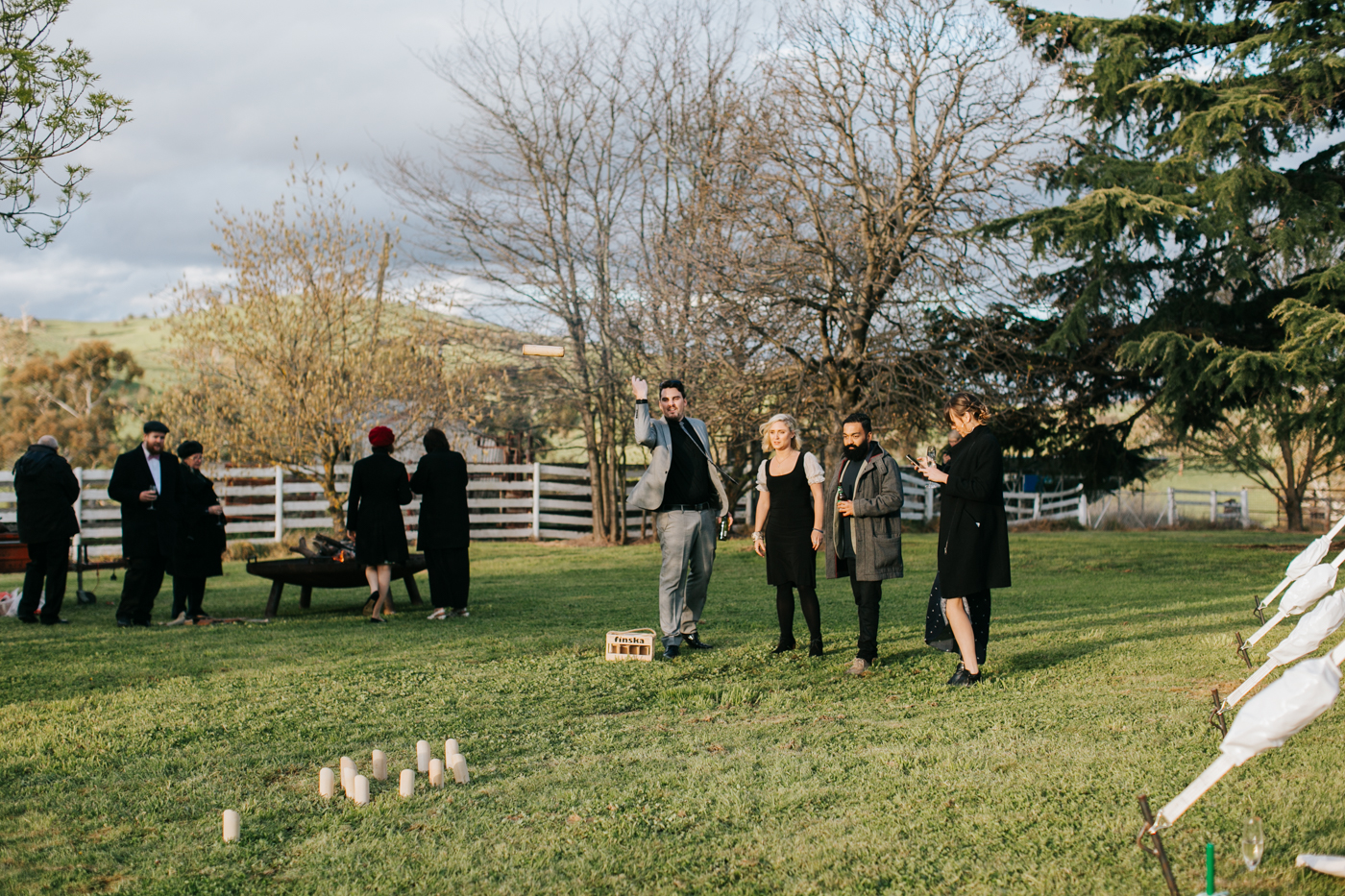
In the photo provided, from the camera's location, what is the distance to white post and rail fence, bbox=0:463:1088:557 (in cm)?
2041

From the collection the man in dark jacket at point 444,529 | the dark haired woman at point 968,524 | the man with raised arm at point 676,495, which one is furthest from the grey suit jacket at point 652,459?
the man in dark jacket at point 444,529

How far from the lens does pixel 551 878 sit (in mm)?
3248

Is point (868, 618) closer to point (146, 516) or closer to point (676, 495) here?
point (676, 495)

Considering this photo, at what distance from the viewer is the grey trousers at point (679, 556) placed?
23.7ft

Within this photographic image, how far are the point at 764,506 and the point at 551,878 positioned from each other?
449 cm

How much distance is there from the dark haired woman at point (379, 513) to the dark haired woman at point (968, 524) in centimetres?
572

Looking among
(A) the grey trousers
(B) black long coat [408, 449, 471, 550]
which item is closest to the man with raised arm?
(A) the grey trousers

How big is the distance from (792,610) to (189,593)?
20.9 ft

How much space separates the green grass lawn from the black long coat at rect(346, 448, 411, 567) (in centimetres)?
137

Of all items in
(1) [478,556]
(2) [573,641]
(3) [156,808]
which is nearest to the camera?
(3) [156,808]

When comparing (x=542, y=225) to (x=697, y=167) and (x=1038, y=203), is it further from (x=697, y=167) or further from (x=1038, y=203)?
(x=1038, y=203)

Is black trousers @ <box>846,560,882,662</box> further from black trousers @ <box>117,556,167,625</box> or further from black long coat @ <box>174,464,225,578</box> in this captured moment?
black trousers @ <box>117,556,167,625</box>

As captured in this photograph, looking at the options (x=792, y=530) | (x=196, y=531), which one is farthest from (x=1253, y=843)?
(x=196, y=531)

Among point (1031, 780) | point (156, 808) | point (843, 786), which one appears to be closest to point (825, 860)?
point (843, 786)
